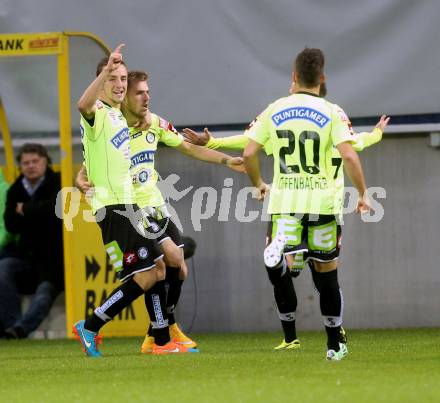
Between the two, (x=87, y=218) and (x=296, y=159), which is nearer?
(x=296, y=159)

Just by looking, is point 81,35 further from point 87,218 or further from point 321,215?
point 321,215

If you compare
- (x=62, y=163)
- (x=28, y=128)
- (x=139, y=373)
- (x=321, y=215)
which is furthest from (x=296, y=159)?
(x=28, y=128)

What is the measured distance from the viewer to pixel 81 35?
38.2 feet

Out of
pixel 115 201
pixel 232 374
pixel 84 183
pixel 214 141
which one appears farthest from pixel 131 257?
pixel 232 374

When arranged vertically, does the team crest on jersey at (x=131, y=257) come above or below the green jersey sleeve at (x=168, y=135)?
below

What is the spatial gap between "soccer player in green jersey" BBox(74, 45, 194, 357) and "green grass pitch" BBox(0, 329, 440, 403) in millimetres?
420

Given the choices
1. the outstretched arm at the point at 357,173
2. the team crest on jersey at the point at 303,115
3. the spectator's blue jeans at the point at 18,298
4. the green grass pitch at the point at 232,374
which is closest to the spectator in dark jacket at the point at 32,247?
the spectator's blue jeans at the point at 18,298

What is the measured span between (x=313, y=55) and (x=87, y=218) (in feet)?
14.2

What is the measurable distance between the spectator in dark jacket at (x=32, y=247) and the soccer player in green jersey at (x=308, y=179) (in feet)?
13.7

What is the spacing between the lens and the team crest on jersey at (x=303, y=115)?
806cm

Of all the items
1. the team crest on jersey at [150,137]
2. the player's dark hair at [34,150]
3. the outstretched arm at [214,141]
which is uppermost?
the player's dark hair at [34,150]

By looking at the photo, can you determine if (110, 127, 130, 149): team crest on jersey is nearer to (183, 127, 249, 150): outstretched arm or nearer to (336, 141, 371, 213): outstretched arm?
(183, 127, 249, 150): outstretched arm

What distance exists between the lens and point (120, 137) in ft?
29.6

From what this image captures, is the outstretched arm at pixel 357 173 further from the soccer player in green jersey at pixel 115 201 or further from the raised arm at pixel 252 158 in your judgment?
the soccer player in green jersey at pixel 115 201
